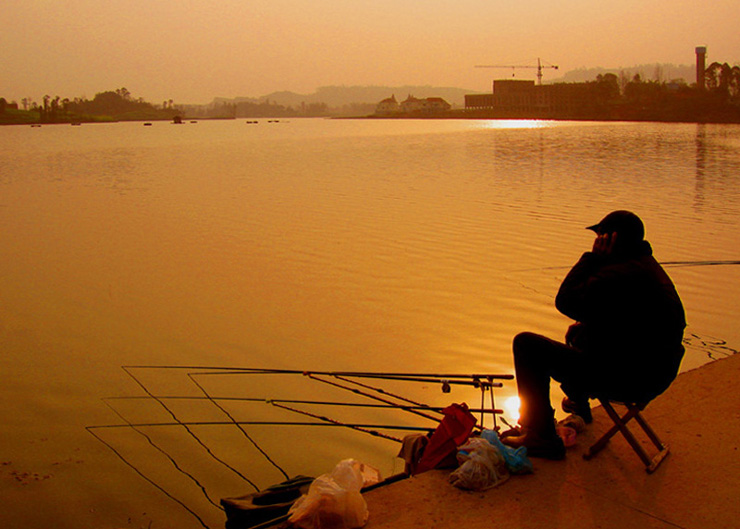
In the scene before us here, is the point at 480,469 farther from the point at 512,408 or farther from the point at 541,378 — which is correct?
the point at 512,408

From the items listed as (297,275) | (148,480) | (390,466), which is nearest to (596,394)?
(390,466)

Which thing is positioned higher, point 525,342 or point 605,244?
point 605,244

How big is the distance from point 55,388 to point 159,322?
2.25 m

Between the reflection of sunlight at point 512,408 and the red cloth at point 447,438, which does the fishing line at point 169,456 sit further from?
the reflection of sunlight at point 512,408

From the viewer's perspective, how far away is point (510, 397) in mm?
6527

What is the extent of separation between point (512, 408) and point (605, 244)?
2497 mm

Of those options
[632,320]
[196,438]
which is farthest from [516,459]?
[196,438]

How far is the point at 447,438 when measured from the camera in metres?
4.46

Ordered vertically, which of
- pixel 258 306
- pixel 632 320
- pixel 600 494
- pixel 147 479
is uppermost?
pixel 632 320

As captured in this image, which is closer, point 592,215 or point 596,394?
point 596,394

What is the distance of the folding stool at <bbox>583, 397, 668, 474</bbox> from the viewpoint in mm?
4145

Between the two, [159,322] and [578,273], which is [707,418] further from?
[159,322]

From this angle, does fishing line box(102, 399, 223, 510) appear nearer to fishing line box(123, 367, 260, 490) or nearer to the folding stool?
fishing line box(123, 367, 260, 490)

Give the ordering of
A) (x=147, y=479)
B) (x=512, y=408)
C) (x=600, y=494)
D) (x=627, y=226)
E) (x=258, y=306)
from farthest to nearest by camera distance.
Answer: (x=258, y=306), (x=512, y=408), (x=147, y=479), (x=627, y=226), (x=600, y=494)
